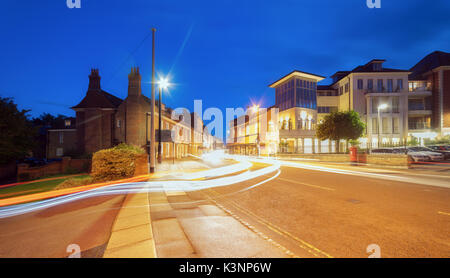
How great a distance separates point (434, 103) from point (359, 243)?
56056mm

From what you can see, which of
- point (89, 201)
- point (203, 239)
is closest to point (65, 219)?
point (89, 201)

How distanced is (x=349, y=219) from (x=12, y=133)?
32308 mm

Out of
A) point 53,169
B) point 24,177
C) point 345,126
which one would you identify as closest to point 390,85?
point 345,126

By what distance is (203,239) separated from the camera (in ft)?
13.3

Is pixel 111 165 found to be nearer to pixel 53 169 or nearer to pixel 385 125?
pixel 53 169

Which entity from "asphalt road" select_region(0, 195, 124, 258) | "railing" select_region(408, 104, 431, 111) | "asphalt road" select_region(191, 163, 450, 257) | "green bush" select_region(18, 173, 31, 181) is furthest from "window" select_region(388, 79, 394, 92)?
"green bush" select_region(18, 173, 31, 181)

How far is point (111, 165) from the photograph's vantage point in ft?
37.4

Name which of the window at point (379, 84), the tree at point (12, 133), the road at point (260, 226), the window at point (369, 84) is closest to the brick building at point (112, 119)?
the tree at point (12, 133)

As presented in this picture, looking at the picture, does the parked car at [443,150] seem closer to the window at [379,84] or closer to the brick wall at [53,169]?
the window at [379,84]

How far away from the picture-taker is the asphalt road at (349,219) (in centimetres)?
366

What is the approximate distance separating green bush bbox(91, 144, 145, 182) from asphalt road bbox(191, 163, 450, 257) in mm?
6122

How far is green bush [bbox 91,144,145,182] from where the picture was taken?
11.3 m

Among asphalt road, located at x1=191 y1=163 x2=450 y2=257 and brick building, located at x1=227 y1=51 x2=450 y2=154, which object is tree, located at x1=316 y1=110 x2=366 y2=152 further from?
asphalt road, located at x1=191 y1=163 x2=450 y2=257

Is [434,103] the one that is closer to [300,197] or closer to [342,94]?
[342,94]
